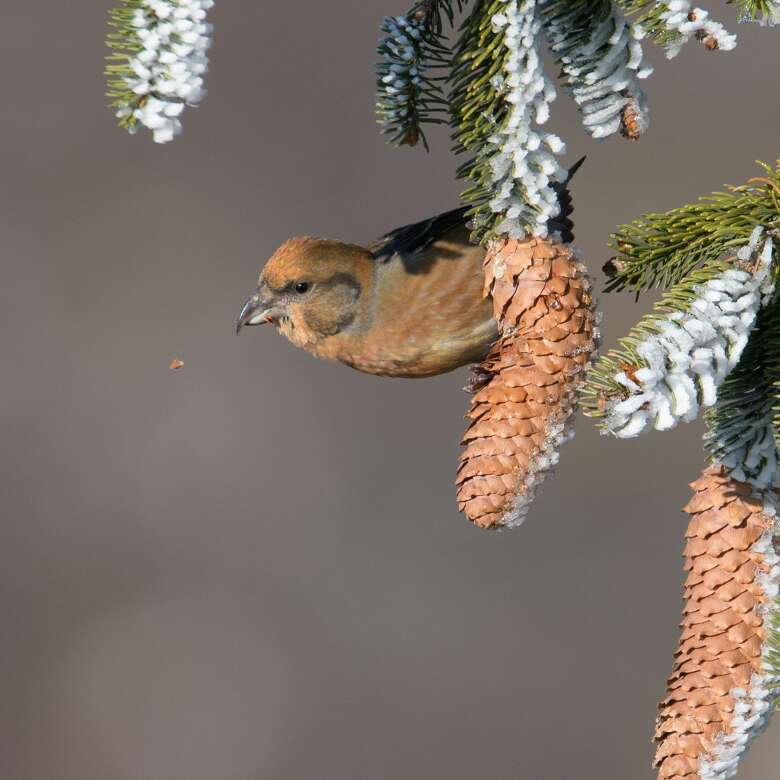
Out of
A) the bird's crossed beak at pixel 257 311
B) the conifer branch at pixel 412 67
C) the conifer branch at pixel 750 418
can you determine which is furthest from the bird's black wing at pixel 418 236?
the conifer branch at pixel 750 418

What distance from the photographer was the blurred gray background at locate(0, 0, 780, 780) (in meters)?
5.12

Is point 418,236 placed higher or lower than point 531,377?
higher

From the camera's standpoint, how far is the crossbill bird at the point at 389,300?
3.02 m

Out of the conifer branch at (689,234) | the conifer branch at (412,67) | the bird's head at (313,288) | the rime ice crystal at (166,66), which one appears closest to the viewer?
the rime ice crystal at (166,66)

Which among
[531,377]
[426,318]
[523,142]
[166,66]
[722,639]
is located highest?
[166,66]

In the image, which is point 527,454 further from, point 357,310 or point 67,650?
point 67,650

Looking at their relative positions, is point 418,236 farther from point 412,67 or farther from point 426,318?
point 412,67

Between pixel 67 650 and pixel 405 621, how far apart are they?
65.1 inches

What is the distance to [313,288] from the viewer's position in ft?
10.5

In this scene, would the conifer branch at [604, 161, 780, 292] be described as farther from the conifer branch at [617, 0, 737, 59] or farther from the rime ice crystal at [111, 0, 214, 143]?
the rime ice crystal at [111, 0, 214, 143]

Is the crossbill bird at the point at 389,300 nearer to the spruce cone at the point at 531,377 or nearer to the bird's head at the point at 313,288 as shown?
the bird's head at the point at 313,288

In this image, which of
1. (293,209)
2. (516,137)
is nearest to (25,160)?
(293,209)

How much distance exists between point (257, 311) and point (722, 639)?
1.75m

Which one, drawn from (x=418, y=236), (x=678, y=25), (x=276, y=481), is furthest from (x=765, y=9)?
(x=276, y=481)
